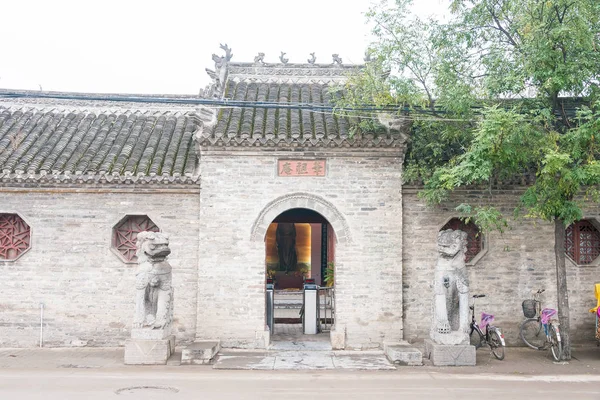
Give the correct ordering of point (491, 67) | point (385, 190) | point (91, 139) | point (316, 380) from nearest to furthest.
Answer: point (316, 380), point (491, 67), point (385, 190), point (91, 139)

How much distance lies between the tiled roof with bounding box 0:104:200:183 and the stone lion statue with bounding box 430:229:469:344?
482 cm

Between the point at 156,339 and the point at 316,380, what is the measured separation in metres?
2.90

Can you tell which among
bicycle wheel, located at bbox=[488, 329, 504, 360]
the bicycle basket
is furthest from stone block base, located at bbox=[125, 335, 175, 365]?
the bicycle basket

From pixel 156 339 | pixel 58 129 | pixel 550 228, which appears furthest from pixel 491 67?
pixel 58 129

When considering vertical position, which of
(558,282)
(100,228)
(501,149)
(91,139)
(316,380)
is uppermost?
(91,139)

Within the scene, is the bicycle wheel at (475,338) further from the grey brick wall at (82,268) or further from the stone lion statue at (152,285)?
the stone lion statue at (152,285)

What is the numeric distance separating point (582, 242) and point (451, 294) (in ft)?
11.8

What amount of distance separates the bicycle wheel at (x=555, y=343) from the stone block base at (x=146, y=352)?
21.7 ft

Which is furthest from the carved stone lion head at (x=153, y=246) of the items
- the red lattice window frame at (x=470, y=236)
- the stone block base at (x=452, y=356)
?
the red lattice window frame at (x=470, y=236)

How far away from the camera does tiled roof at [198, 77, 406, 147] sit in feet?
37.0

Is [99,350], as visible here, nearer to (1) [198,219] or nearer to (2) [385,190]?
(1) [198,219]

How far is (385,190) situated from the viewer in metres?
11.5

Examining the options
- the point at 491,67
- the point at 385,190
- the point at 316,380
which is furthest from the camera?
the point at 385,190

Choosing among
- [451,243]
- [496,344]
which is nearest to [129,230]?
[451,243]
